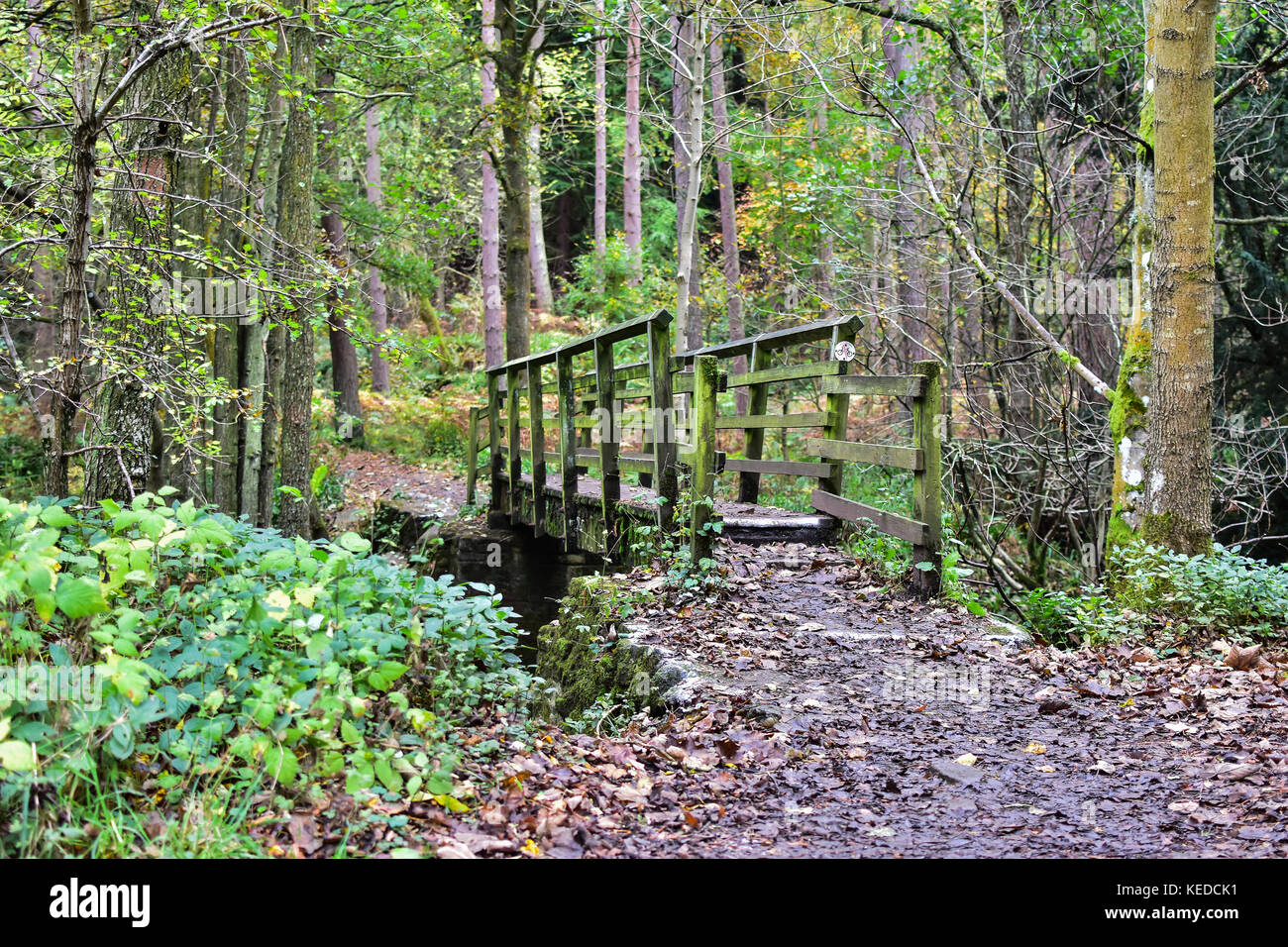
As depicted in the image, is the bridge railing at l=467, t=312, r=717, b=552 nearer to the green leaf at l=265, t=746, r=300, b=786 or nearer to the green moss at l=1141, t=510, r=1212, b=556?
the green moss at l=1141, t=510, r=1212, b=556

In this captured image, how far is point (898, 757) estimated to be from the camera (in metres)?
4.30

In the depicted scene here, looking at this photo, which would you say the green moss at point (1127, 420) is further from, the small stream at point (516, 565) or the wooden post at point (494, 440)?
the wooden post at point (494, 440)

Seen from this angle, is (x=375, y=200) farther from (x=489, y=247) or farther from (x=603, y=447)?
(x=603, y=447)

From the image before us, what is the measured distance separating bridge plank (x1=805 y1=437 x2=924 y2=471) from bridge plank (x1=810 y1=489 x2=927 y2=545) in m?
0.38

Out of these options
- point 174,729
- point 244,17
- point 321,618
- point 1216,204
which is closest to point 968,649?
point 321,618

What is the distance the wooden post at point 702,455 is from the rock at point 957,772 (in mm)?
3009

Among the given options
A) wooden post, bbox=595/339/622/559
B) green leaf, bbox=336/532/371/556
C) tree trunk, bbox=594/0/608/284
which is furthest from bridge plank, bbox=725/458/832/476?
tree trunk, bbox=594/0/608/284

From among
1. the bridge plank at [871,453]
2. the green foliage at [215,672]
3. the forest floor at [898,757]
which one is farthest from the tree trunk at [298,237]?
the green foliage at [215,672]

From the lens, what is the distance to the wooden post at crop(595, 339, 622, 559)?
332 inches

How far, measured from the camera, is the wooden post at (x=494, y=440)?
13.3 metres

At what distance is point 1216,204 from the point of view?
462 inches

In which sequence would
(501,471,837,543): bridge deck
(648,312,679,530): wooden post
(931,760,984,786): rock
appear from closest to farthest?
(931,760,984,786): rock
(648,312,679,530): wooden post
(501,471,837,543): bridge deck
